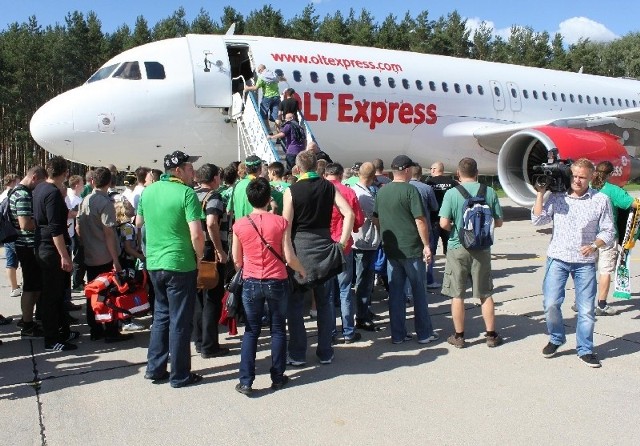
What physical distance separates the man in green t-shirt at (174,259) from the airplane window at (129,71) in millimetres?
7174

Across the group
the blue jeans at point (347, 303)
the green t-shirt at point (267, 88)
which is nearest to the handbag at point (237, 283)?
the blue jeans at point (347, 303)

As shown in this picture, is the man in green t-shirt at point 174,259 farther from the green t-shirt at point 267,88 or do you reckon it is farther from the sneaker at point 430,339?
the green t-shirt at point 267,88

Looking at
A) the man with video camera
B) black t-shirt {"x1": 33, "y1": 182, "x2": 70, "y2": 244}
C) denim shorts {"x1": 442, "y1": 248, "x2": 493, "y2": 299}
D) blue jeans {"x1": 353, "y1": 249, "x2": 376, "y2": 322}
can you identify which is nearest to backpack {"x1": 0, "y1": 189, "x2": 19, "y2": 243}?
black t-shirt {"x1": 33, "y1": 182, "x2": 70, "y2": 244}

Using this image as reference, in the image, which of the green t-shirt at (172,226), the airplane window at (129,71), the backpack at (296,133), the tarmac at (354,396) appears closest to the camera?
the tarmac at (354,396)

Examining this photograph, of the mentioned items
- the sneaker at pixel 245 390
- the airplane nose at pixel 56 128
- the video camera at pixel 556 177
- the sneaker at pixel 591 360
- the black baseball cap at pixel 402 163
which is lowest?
the sneaker at pixel 591 360

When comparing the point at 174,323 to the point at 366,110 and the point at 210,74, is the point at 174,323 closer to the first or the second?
the point at 210,74

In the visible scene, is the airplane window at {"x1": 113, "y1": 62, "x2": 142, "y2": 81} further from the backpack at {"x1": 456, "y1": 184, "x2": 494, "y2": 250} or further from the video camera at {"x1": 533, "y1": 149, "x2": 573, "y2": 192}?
Answer: the video camera at {"x1": 533, "y1": 149, "x2": 573, "y2": 192}

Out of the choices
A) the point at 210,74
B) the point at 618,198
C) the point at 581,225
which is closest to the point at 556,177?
A: the point at 581,225

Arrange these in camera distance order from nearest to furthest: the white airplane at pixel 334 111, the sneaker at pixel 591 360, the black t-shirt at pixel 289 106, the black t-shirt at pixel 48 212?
the sneaker at pixel 591 360, the black t-shirt at pixel 48 212, the black t-shirt at pixel 289 106, the white airplane at pixel 334 111

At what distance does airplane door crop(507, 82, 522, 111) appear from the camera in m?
15.4

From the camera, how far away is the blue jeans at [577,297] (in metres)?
4.57

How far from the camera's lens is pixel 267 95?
1067cm

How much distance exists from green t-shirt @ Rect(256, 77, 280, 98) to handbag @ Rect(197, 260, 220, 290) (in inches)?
254

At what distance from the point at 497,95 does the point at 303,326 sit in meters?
12.2
